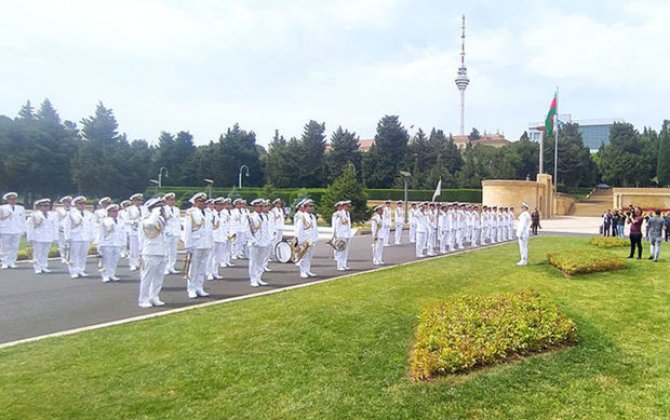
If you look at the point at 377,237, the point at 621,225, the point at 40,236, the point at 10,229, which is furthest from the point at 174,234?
the point at 621,225

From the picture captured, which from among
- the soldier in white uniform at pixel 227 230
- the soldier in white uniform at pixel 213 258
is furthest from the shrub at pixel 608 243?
the soldier in white uniform at pixel 213 258

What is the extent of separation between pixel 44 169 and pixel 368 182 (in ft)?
116

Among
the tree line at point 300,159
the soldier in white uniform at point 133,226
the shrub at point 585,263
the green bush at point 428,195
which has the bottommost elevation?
the shrub at point 585,263

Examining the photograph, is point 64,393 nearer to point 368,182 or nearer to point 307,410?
point 307,410

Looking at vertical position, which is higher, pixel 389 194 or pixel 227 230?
pixel 389 194

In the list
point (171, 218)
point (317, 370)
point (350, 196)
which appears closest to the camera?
point (317, 370)

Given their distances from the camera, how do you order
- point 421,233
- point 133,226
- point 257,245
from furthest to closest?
1. point 421,233
2. point 133,226
3. point 257,245

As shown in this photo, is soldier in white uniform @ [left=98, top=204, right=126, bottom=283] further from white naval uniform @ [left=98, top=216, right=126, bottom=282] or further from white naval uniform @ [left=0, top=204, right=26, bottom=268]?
white naval uniform @ [left=0, top=204, right=26, bottom=268]

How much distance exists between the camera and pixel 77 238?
12711 millimetres

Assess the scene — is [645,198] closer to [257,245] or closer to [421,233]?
[421,233]

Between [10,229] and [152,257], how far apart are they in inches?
312

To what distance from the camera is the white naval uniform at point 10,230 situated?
14195 mm

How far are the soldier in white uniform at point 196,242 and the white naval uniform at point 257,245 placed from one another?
4.89 feet

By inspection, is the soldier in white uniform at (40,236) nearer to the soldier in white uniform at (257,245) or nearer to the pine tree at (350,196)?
the soldier in white uniform at (257,245)
